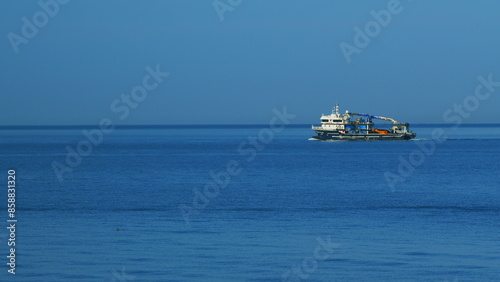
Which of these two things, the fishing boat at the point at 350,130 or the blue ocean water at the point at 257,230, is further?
the fishing boat at the point at 350,130

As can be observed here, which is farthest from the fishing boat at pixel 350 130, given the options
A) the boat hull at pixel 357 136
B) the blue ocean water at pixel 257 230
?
the blue ocean water at pixel 257 230

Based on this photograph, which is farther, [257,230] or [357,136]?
[357,136]

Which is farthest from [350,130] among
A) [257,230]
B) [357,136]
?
[257,230]

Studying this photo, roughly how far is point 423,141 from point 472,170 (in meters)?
113

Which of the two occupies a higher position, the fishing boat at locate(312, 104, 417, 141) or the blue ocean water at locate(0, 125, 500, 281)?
the fishing boat at locate(312, 104, 417, 141)

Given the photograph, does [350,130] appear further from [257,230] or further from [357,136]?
[257,230]

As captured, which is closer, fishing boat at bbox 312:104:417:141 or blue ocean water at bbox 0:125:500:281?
blue ocean water at bbox 0:125:500:281

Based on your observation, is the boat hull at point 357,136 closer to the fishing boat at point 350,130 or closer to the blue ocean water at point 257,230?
the fishing boat at point 350,130

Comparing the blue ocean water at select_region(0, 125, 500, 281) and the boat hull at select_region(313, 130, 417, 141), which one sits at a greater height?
the boat hull at select_region(313, 130, 417, 141)

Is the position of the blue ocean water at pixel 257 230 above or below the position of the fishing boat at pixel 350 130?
below

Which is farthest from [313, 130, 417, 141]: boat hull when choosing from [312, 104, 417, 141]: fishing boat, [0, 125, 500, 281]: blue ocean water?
[0, 125, 500, 281]: blue ocean water

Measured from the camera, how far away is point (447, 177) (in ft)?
242

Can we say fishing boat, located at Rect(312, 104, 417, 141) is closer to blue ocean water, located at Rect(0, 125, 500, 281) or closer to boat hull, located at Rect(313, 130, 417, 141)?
boat hull, located at Rect(313, 130, 417, 141)

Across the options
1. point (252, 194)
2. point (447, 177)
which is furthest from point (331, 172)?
point (252, 194)
